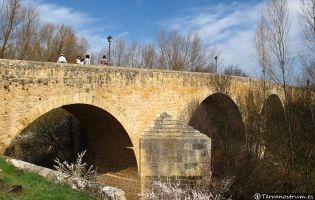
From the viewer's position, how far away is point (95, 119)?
1116cm

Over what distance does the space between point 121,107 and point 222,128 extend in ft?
25.6

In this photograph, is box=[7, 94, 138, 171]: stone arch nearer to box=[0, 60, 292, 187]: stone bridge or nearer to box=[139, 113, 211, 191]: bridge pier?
box=[0, 60, 292, 187]: stone bridge

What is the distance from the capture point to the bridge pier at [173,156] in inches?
439

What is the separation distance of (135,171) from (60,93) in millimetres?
3881

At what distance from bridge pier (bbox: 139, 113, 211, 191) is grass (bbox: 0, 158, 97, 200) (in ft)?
18.7

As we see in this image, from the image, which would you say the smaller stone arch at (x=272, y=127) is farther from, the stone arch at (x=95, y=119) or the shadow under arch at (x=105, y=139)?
the stone arch at (x=95, y=119)

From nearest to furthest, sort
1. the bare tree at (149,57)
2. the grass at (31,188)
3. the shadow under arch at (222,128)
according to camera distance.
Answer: the grass at (31,188) → the shadow under arch at (222,128) → the bare tree at (149,57)

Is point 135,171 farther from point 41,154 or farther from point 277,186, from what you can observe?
point 41,154

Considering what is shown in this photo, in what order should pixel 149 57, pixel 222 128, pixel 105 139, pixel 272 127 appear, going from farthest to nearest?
pixel 149 57 → pixel 222 128 → pixel 272 127 → pixel 105 139

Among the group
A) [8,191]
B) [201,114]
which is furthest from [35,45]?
[8,191]

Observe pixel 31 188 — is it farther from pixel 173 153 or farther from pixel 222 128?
pixel 222 128

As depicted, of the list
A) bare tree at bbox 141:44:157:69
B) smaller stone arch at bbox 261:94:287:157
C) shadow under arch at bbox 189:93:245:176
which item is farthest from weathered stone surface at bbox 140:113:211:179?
bare tree at bbox 141:44:157:69

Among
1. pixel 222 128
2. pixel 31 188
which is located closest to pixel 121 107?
pixel 31 188

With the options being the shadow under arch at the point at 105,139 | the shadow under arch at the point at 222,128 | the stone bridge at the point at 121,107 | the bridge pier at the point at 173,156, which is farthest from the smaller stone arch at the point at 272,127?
the shadow under arch at the point at 105,139
